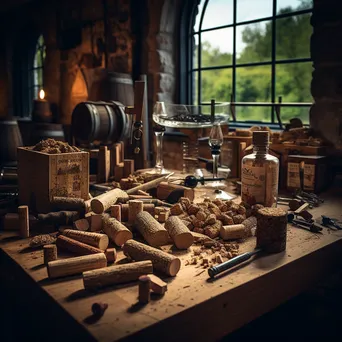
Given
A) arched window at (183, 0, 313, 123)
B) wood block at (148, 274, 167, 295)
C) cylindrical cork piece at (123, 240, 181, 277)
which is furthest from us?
arched window at (183, 0, 313, 123)

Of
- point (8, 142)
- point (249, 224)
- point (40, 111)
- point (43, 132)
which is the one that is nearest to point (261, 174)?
point (249, 224)

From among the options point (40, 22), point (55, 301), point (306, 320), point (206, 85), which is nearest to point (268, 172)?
point (306, 320)

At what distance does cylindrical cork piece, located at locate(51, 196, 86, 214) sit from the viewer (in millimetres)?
1482

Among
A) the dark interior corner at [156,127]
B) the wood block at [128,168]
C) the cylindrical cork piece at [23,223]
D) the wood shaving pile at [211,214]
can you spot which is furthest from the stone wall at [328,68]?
the cylindrical cork piece at [23,223]

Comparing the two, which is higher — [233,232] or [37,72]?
[37,72]

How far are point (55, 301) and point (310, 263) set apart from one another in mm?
750

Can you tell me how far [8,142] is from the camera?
2.85 m

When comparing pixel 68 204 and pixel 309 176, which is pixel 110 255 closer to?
pixel 68 204

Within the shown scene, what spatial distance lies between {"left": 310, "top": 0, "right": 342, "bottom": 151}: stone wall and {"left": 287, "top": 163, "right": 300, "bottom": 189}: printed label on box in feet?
1.21

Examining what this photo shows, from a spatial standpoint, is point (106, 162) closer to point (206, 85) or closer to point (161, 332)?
point (161, 332)

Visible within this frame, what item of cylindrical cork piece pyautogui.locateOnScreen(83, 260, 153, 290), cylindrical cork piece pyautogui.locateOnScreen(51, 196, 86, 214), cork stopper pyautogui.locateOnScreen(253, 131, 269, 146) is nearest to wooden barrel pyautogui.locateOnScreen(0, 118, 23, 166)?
cylindrical cork piece pyautogui.locateOnScreen(51, 196, 86, 214)

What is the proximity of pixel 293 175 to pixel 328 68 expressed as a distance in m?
0.68

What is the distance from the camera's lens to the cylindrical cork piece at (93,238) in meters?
1.25

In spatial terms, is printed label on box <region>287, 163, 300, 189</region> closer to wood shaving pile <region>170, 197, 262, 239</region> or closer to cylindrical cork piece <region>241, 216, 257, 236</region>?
wood shaving pile <region>170, 197, 262, 239</region>
